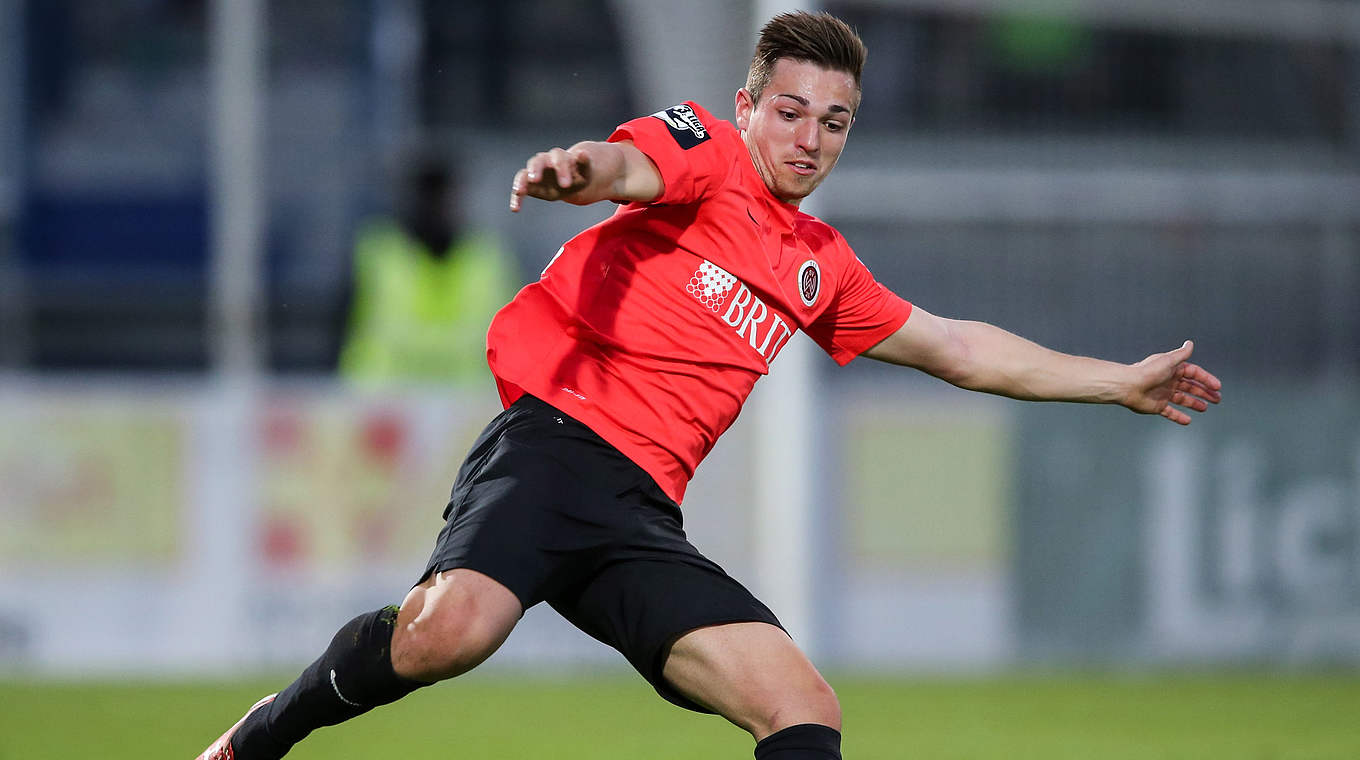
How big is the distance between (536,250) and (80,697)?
4281 mm

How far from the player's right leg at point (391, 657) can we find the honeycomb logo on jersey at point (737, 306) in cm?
83

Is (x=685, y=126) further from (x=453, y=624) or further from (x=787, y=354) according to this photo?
(x=787, y=354)

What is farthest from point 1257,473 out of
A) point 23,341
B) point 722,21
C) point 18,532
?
point 23,341

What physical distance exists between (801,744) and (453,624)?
2.63 ft

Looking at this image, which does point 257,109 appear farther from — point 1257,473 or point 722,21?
point 1257,473

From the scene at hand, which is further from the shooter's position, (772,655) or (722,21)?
(722,21)

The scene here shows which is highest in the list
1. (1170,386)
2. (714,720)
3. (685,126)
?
(685,126)

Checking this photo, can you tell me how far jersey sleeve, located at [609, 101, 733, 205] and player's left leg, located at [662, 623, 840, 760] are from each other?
99 cm

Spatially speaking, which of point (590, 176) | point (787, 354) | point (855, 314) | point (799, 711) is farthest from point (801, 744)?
point (787, 354)

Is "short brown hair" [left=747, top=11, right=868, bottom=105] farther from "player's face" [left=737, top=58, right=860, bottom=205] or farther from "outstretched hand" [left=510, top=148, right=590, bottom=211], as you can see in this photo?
"outstretched hand" [left=510, top=148, right=590, bottom=211]

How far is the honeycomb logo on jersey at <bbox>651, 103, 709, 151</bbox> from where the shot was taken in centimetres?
431

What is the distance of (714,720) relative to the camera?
8.38 m

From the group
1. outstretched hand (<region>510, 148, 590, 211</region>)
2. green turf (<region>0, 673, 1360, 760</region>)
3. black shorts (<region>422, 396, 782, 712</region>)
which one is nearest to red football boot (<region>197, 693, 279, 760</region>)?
black shorts (<region>422, 396, 782, 712</region>)

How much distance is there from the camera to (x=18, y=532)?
31.2 ft
